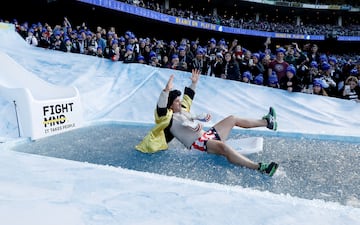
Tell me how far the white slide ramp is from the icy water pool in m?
0.17

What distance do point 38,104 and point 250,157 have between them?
2.56 m

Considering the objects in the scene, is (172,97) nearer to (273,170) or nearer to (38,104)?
(273,170)

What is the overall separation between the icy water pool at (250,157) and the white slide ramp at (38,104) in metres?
0.17

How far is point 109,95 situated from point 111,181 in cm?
399

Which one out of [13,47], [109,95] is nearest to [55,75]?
[109,95]

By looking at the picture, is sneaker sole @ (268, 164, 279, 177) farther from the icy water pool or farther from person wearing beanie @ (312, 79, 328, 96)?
person wearing beanie @ (312, 79, 328, 96)

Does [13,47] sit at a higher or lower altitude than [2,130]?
higher

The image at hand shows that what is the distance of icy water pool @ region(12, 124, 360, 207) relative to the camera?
8.69 ft

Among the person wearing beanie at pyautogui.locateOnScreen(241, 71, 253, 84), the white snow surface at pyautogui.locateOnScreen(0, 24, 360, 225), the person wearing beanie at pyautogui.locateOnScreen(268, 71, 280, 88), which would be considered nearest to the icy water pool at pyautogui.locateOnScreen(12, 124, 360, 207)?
the white snow surface at pyautogui.locateOnScreen(0, 24, 360, 225)

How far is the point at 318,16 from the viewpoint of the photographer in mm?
36844

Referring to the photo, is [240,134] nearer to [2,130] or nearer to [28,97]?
[28,97]

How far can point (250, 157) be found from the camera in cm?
336

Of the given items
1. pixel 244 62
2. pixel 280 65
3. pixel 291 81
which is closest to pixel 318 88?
pixel 291 81

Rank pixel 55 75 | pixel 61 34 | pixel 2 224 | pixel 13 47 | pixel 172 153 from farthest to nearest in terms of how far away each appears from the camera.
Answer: pixel 61 34
pixel 13 47
pixel 55 75
pixel 172 153
pixel 2 224
